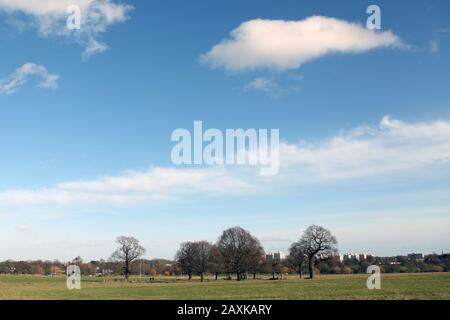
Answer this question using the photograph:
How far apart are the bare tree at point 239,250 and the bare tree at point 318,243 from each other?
13.3m

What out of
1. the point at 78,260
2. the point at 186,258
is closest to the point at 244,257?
the point at 186,258

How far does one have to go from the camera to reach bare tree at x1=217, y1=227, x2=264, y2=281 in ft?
364

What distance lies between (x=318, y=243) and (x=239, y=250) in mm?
20067

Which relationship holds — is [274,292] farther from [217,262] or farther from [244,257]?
[217,262]

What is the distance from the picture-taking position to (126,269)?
5032 inches

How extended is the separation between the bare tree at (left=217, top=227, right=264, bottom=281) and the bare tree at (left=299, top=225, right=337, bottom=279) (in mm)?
13307

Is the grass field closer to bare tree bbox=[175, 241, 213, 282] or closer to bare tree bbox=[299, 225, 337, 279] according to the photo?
bare tree bbox=[299, 225, 337, 279]

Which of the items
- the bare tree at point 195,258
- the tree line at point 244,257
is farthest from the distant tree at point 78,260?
the bare tree at point 195,258

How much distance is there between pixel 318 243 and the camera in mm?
106062

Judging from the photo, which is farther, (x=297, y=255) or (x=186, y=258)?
(x=186, y=258)


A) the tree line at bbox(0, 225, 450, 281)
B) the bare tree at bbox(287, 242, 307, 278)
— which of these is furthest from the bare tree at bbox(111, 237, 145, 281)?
the bare tree at bbox(287, 242, 307, 278)

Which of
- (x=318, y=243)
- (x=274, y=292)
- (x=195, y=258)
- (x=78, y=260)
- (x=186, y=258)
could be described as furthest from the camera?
(x=78, y=260)
